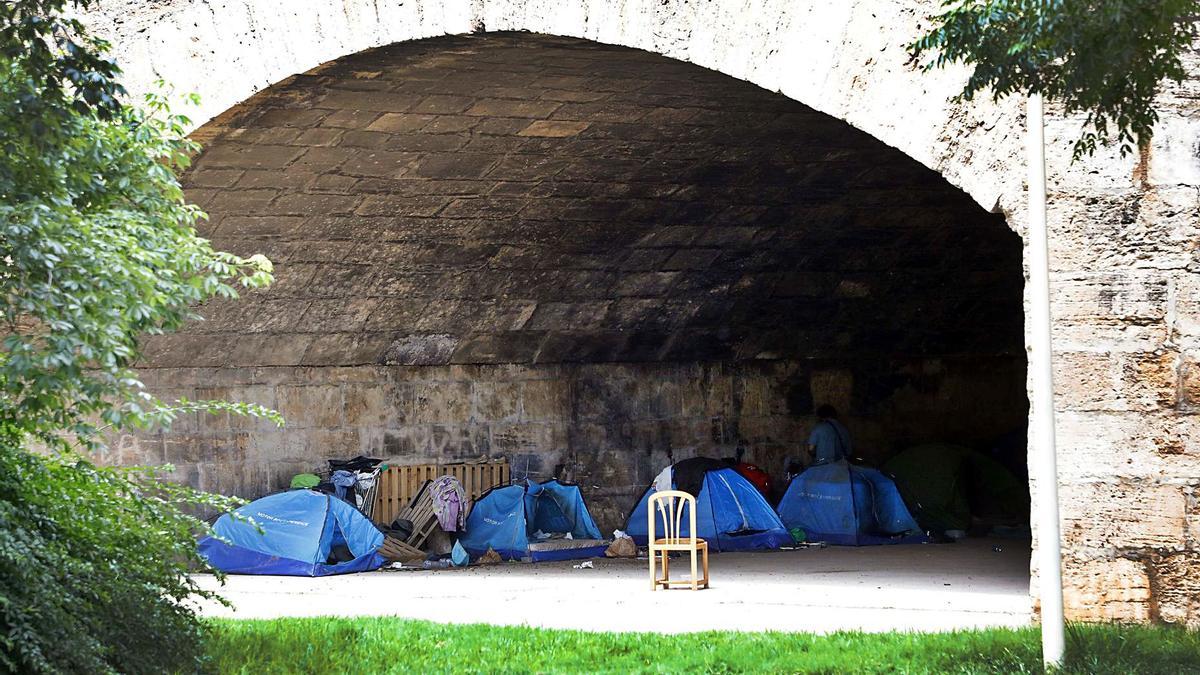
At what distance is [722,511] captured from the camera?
14.2 m

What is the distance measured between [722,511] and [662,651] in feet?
22.9

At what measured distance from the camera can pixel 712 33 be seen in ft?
24.9

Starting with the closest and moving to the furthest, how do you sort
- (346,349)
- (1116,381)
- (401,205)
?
(1116,381)
(401,205)
(346,349)

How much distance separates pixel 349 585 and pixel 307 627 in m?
3.53

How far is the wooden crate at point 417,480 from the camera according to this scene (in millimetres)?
13445

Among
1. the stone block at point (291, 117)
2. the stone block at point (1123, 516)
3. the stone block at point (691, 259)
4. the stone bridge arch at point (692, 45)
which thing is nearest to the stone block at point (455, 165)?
the stone block at point (291, 117)

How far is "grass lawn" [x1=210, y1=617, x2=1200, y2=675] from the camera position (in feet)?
20.0

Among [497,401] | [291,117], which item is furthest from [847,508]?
[291,117]

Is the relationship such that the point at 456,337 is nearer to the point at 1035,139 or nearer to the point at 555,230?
the point at 555,230

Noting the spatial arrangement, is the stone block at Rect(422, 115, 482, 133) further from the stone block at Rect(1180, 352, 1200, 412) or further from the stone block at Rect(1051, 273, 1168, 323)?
the stone block at Rect(1180, 352, 1200, 412)

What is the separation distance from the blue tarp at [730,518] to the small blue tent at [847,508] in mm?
414

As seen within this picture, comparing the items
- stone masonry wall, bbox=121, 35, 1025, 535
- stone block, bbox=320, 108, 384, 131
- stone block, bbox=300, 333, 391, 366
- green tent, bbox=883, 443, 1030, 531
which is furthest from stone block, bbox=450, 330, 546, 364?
stone block, bbox=320, 108, 384, 131

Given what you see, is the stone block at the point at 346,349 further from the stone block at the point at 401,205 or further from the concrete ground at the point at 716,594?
the concrete ground at the point at 716,594

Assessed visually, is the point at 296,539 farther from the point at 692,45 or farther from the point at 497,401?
the point at 692,45
